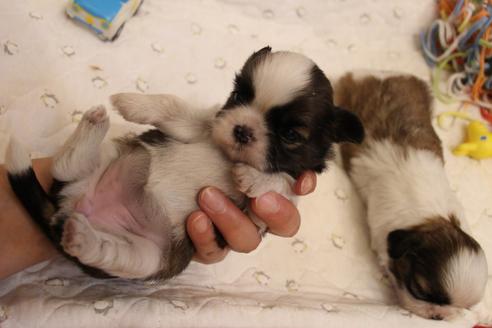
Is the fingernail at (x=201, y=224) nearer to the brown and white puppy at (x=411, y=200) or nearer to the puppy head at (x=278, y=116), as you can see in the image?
the puppy head at (x=278, y=116)

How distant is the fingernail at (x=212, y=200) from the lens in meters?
1.30

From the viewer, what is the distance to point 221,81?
2.19 metres

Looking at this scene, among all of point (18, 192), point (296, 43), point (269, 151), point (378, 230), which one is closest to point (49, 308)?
point (18, 192)

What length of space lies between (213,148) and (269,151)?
214 mm

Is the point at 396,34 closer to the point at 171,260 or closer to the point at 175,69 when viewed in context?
the point at 175,69

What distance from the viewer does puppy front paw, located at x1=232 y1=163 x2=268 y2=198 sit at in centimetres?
130

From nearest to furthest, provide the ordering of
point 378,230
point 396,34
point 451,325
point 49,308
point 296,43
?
point 49,308, point 451,325, point 378,230, point 296,43, point 396,34

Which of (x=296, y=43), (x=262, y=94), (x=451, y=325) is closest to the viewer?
(x=262, y=94)

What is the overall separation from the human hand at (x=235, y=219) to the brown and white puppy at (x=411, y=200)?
78 centimetres

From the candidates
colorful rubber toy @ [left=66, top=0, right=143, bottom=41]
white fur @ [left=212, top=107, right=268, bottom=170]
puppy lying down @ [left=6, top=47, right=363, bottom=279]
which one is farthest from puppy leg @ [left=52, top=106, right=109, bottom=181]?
colorful rubber toy @ [left=66, top=0, right=143, bottom=41]

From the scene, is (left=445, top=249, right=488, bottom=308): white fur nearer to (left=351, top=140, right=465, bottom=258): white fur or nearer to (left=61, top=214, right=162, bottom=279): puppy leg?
(left=351, top=140, right=465, bottom=258): white fur

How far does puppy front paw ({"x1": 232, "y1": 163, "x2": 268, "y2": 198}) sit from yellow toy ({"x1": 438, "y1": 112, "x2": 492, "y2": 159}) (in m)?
1.64

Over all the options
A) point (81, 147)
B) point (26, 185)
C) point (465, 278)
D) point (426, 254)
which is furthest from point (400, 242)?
point (26, 185)

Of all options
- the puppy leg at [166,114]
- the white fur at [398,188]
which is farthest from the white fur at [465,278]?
the puppy leg at [166,114]
